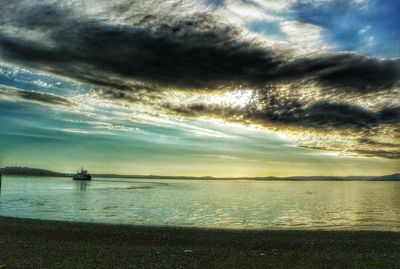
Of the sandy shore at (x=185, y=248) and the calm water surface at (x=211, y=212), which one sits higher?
the sandy shore at (x=185, y=248)

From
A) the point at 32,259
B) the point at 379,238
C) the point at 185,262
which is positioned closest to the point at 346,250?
the point at 379,238

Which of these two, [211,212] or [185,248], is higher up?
[185,248]

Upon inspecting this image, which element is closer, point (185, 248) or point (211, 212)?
point (185, 248)

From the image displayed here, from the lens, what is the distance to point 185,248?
20.3 m

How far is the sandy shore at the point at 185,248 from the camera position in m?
16.4

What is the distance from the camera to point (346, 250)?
2059 cm

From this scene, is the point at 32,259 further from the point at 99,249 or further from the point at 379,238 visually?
the point at 379,238

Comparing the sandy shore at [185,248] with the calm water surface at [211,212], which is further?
the calm water surface at [211,212]

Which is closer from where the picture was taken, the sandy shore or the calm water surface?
the sandy shore

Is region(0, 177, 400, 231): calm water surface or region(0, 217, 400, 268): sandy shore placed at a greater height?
region(0, 217, 400, 268): sandy shore

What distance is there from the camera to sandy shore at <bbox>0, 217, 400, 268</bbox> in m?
16.4

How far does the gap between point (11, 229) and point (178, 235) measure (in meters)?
11.6

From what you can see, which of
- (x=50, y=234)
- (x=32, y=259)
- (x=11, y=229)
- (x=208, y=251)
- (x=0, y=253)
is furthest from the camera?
(x=11, y=229)

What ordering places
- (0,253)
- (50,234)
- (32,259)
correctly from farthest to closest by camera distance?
(50,234) → (0,253) → (32,259)
